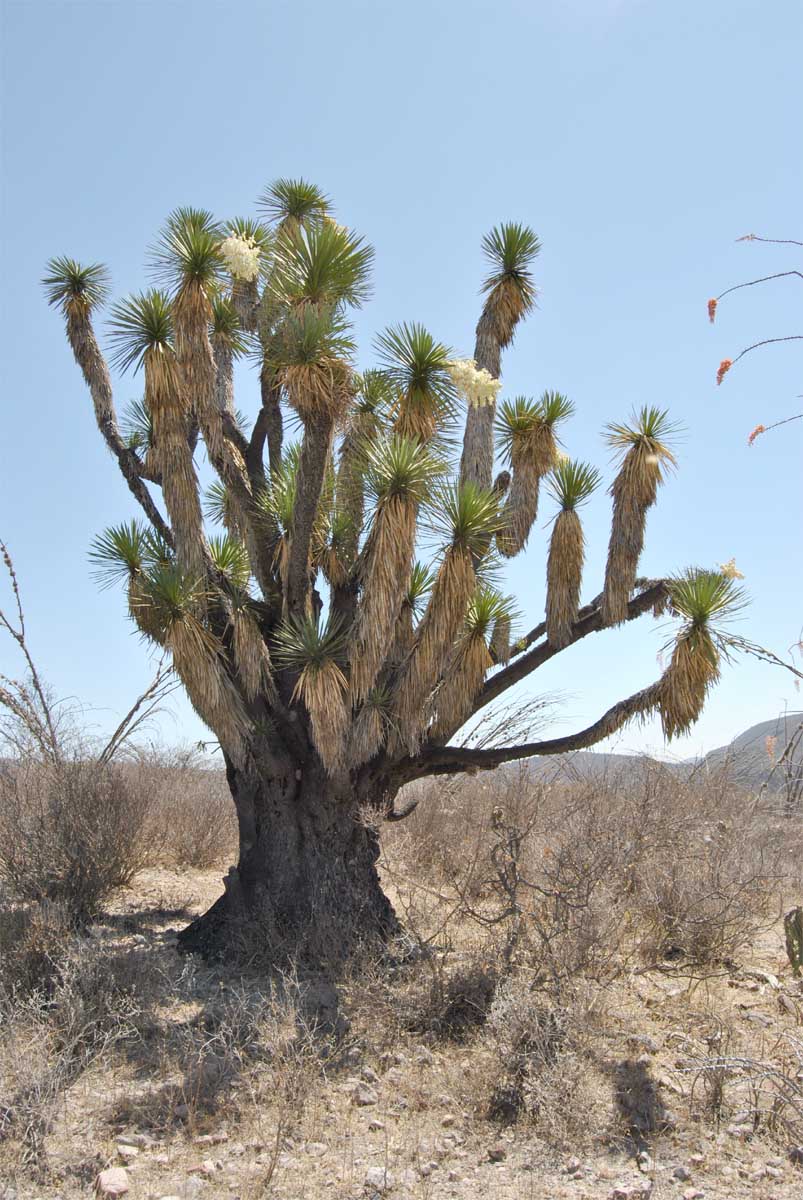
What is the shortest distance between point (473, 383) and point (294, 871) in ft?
14.2

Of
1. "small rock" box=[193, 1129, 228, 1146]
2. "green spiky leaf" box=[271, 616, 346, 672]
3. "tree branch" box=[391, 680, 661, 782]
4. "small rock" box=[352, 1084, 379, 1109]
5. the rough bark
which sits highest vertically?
the rough bark

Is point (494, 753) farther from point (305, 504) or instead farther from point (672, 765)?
point (672, 765)

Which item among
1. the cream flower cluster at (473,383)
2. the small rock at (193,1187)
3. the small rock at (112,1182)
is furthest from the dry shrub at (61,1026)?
the cream flower cluster at (473,383)

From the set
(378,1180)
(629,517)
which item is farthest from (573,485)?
(378,1180)

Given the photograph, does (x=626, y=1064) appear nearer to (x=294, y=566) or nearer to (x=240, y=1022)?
(x=240, y=1022)

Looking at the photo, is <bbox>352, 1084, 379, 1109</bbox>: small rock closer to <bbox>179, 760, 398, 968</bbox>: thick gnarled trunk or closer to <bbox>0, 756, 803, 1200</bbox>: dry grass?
<bbox>0, 756, 803, 1200</bbox>: dry grass

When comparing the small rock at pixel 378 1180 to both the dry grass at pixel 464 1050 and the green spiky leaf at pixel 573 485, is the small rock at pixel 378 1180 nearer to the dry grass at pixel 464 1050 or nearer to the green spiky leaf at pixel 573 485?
the dry grass at pixel 464 1050

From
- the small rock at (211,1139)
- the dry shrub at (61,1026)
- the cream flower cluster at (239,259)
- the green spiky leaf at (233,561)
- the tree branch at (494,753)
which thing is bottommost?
the small rock at (211,1139)

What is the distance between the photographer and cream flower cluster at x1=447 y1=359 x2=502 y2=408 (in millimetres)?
7230

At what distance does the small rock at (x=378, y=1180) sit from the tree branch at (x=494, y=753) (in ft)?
12.9

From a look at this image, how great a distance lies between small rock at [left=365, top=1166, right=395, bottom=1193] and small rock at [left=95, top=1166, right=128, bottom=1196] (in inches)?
44.0

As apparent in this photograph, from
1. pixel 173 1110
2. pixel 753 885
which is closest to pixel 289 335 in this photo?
pixel 173 1110

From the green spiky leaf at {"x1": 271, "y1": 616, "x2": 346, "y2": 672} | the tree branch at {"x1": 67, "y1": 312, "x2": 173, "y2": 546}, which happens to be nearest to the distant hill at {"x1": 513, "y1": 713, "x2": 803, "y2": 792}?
the green spiky leaf at {"x1": 271, "y1": 616, "x2": 346, "y2": 672}

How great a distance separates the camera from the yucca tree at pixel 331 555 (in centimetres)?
699
